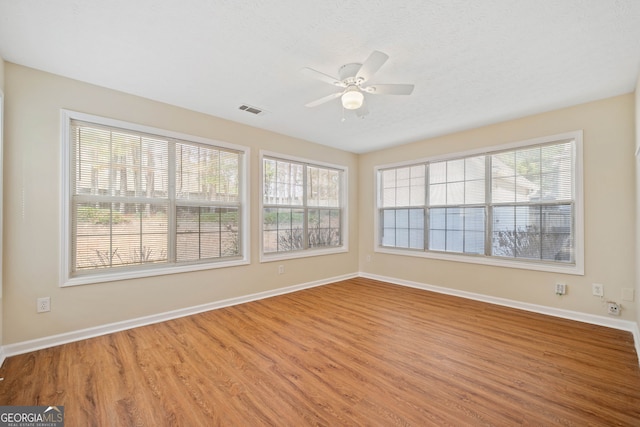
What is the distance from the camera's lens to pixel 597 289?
3184 millimetres

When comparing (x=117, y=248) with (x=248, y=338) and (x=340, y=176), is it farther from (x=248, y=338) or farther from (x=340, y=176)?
(x=340, y=176)

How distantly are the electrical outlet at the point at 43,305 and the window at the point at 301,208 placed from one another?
2.42 metres

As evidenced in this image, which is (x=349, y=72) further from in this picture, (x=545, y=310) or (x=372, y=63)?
(x=545, y=310)

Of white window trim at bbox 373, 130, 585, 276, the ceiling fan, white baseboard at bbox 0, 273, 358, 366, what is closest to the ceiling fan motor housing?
the ceiling fan

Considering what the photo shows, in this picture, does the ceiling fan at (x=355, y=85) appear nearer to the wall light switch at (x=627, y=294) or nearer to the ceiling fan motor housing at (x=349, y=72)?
the ceiling fan motor housing at (x=349, y=72)

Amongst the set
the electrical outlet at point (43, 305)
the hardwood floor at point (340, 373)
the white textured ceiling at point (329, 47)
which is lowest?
the hardwood floor at point (340, 373)

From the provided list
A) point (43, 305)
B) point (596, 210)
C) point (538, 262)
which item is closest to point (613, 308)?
point (538, 262)

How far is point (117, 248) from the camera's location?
305 centimetres

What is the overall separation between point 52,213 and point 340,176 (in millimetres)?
4299

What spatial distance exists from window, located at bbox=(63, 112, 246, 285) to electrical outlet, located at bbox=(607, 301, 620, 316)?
177 inches

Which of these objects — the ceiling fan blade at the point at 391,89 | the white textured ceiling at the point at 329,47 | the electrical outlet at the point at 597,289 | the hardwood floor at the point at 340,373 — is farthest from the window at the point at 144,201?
the electrical outlet at the point at 597,289

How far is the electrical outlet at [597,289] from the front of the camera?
3.16 m

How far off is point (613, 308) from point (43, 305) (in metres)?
5.93

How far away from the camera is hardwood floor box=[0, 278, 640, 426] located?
174 centimetres
